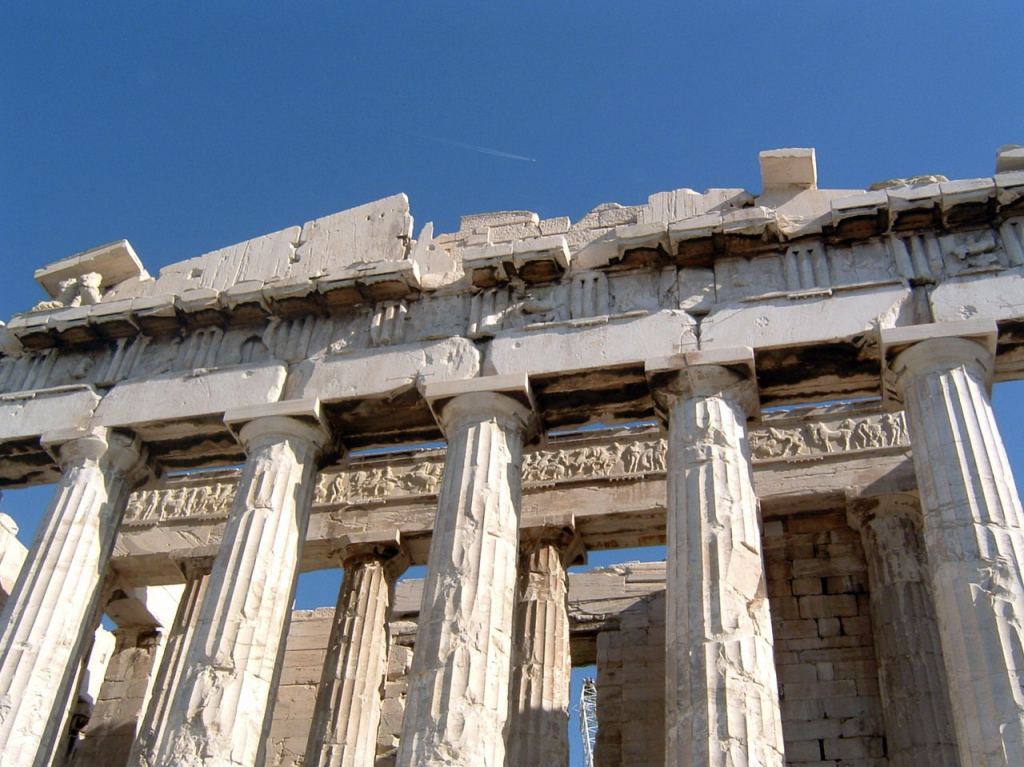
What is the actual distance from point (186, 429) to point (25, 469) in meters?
2.64

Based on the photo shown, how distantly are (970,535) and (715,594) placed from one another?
7.99ft

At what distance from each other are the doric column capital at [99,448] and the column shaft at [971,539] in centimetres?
965

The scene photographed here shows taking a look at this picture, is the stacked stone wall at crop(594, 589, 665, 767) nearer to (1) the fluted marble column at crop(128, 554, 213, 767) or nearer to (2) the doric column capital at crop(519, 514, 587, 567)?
(2) the doric column capital at crop(519, 514, 587, 567)

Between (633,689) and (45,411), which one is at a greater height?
(45,411)

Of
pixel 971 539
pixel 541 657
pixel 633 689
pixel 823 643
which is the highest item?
pixel 823 643

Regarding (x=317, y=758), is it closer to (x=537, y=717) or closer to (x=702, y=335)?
(x=537, y=717)

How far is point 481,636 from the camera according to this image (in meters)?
11.1

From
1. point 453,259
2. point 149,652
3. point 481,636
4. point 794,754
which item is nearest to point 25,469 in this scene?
point 149,652

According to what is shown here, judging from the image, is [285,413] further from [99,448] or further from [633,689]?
[633,689]

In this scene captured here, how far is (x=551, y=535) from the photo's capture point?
16109mm

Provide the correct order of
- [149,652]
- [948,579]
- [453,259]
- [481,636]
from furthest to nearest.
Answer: [149,652], [453,259], [481,636], [948,579]

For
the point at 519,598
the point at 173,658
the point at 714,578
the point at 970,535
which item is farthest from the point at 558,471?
the point at 970,535

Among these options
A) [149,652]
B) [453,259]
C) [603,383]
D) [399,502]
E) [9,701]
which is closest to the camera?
[9,701]

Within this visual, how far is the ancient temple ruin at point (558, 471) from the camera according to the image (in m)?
10.8
